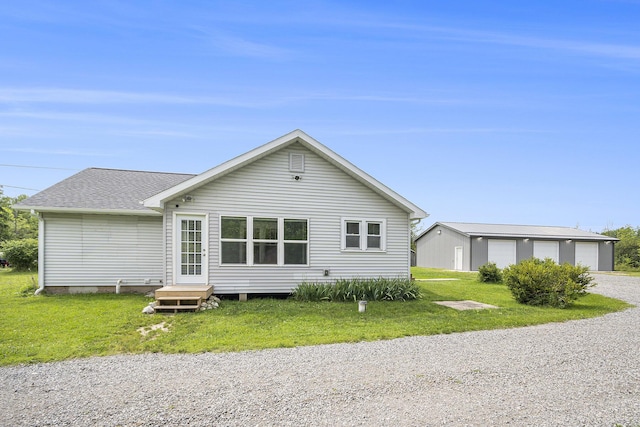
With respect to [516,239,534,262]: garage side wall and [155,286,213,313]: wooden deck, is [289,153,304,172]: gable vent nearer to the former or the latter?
[155,286,213,313]: wooden deck

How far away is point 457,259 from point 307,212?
21088 mm

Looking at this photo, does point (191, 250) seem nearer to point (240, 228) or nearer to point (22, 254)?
point (240, 228)

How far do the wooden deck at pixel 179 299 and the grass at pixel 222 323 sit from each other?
408 mm

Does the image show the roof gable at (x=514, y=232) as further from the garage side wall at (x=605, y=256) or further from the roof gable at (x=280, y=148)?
the roof gable at (x=280, y=148)

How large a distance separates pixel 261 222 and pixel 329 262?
2.47m

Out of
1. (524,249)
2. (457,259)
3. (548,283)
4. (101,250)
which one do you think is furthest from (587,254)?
(101,250)

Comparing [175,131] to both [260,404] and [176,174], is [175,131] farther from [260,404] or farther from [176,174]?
[260,404]

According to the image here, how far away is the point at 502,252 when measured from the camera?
92.2ft

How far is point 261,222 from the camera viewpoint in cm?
1120

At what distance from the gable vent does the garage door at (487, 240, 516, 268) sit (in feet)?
70.4

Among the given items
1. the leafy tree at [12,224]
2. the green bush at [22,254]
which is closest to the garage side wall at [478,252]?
the green bush at [22,254]

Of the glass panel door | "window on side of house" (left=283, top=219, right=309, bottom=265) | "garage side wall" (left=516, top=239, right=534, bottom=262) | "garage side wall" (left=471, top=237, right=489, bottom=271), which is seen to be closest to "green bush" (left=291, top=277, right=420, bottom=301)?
"window on side of house" (left=283, top=219, right=309, bottom=265)

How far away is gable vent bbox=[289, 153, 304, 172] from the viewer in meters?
11.4

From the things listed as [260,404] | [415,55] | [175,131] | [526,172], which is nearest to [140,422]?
[260,404]
